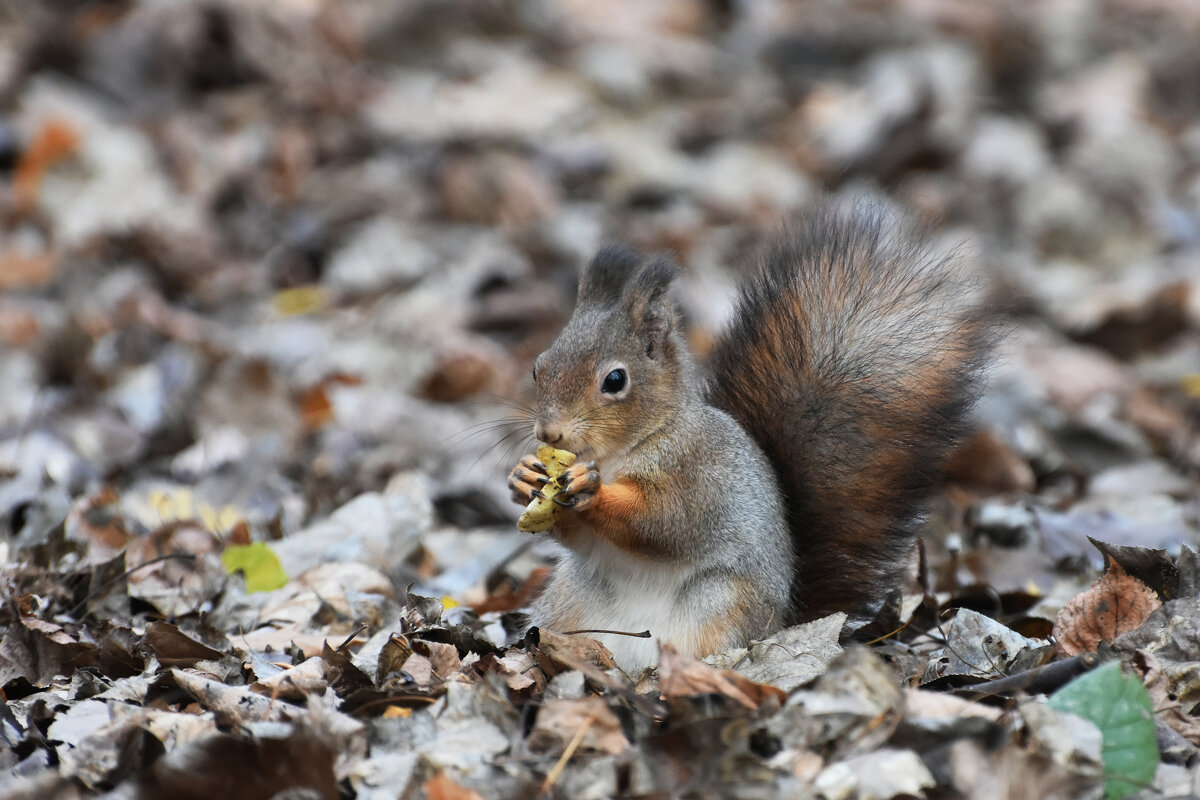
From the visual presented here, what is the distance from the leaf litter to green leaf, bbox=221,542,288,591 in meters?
0.02

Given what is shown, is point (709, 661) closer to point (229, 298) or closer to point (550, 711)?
point (550, 711)

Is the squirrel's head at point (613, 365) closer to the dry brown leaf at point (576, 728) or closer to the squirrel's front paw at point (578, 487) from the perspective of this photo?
the squirrel's front paw at point (578, 487)

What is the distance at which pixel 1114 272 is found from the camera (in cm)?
625

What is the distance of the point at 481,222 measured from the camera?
6289 millimetres

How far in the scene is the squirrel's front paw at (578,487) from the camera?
2.50 metres

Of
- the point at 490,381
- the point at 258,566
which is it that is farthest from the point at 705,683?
the point at 490,381

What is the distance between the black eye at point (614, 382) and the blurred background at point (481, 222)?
78 cm

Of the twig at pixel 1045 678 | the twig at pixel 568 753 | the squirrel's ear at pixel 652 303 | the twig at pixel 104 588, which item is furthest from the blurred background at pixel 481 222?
the twig at pixel 568 753

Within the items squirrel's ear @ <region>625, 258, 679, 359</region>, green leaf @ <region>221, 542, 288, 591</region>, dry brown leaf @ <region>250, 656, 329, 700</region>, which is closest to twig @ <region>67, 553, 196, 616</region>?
Answer: green leaf @ <region>221, 542, 288, 591</region>

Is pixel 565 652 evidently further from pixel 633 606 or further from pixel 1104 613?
pixel 1104 613

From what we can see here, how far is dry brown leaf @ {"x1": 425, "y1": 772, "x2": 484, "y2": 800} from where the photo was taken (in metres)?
1.85

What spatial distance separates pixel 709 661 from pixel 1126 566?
0.87m

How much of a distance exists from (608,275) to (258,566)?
3.71 feet

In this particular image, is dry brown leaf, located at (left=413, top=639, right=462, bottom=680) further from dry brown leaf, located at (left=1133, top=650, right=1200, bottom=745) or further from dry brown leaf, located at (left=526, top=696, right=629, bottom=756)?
dry brown leaf, located at (left=1133, top=650, right=1200, bottom=745)
